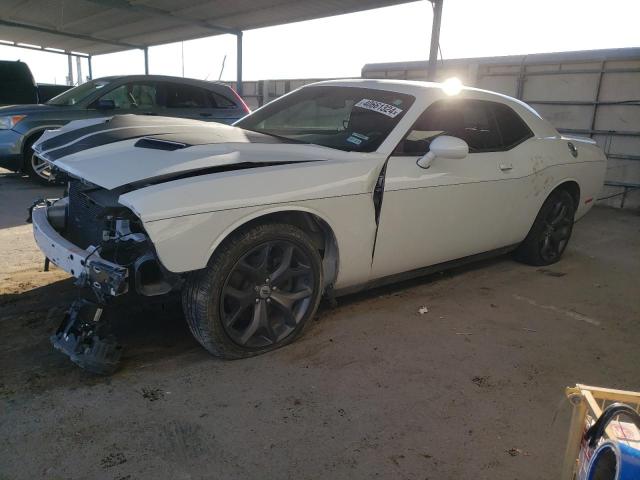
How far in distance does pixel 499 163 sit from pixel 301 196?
1909mm

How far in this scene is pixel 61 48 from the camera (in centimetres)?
2069

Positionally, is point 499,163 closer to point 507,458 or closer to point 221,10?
point 507,458

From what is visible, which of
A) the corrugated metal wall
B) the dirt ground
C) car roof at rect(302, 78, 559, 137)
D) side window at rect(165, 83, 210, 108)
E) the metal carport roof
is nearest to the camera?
the dirt ground

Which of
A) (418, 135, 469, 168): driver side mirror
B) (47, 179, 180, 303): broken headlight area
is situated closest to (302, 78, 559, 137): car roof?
(418, 135, 469, 168): driver side mirror

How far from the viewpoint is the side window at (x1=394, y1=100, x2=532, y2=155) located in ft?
11.0

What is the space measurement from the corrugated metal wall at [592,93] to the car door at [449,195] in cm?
525

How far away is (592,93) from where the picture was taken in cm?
859

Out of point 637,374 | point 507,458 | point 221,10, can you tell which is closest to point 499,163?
point 637,374

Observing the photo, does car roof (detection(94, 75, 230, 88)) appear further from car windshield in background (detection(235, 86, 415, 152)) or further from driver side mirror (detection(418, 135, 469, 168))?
driver side mirror (detection(418, 135, 469, 168))

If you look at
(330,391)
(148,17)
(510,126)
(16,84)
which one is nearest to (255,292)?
(330,391)

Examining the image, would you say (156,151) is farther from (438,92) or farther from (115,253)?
(438,92)

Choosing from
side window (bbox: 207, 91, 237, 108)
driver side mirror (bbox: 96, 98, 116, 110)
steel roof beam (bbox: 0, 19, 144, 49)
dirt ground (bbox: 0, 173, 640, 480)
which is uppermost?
steel roof beam (bbox: 0, 19, 144, 49)

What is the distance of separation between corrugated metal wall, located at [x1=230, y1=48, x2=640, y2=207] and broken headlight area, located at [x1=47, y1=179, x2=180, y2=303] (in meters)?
8.38

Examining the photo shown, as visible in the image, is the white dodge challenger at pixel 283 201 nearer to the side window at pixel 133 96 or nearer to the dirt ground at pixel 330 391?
the dirt ground at pixel 330 391
